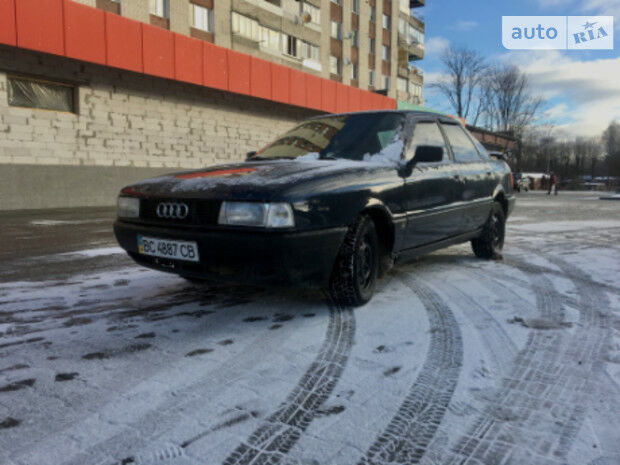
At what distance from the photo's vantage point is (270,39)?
2086 cm

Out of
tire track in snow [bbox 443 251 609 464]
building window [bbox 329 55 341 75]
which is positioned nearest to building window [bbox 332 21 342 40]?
building window [bbox 329 55 341 75]

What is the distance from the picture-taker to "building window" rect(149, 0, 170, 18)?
1566 cm

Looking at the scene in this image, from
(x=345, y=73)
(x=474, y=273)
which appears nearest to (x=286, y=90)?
(x=345, y=73)

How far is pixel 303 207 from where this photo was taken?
101 inches

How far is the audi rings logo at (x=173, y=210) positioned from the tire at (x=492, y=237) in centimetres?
331

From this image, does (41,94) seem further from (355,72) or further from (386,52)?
(386,52)

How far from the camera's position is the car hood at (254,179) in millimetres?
2598

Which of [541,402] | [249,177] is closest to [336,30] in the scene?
[249,177]

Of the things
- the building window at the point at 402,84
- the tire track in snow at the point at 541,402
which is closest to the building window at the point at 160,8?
the tire track in snow at the point at 541,402

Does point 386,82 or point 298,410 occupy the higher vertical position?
point 386,82

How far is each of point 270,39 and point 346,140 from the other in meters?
19.2

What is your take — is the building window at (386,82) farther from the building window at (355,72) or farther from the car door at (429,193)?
the car door at (429,193)

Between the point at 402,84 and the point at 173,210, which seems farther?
the point at 402,84

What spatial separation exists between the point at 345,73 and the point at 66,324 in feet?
88.1
